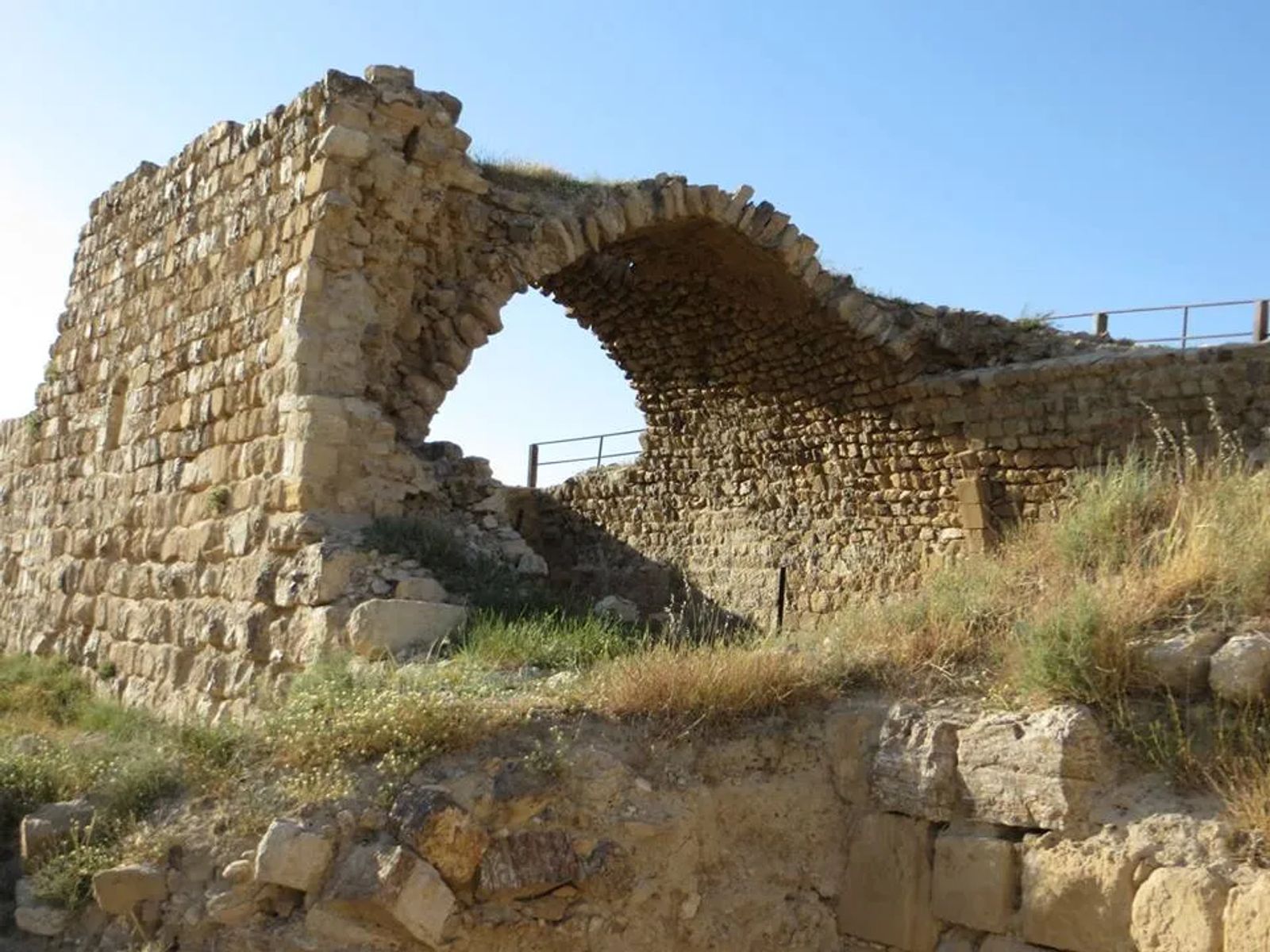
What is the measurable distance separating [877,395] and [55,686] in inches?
286

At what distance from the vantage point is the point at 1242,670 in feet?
13.8

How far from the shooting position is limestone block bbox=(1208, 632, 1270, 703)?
4188 mm

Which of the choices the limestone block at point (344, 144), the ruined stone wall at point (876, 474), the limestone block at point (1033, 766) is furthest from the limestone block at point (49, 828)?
the ruined stone wall at point (876, 474)

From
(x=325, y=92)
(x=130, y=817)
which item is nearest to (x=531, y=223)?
(x=325, y=92)

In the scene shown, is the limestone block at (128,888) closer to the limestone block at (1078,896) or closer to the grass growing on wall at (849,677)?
the grass growing on wall at (849,677)

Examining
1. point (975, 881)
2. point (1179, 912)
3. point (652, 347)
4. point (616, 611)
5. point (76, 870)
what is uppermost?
point (652, 347)

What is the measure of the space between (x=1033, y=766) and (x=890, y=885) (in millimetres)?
726

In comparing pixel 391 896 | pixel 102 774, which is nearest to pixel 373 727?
pixel 391 896

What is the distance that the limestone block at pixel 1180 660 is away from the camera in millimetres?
4363

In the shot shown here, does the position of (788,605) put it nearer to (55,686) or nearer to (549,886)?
(55,686)

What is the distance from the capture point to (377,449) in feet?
24.7

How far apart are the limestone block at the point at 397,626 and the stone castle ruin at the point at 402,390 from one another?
79 mm

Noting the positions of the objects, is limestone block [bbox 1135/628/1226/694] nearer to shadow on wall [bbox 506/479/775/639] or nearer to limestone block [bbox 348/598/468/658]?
limestone block [bbox 348/598/468/658]

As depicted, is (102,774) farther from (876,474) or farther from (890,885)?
(876,474)
